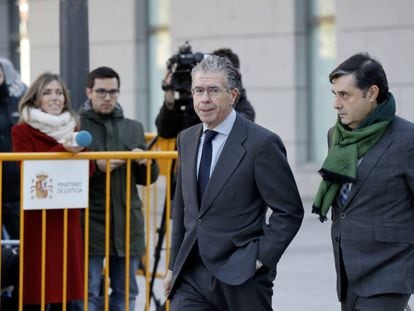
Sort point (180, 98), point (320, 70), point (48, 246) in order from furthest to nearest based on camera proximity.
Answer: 1. point (320, 70)
2. point (180, 98)
3. point (48, 246)

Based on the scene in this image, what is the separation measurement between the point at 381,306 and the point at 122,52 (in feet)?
37.7

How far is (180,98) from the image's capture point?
23.8 feet

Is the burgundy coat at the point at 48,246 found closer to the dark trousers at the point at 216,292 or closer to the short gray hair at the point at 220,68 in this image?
the dark trousers at the point at 216,292

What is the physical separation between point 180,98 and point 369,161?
9.04 feet

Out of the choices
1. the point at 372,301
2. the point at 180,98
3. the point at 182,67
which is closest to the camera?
the point at 372,301

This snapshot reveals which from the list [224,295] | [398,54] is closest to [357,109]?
[224,295]

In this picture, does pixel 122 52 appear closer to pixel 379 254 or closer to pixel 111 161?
pixel 111 161

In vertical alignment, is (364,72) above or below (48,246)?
above

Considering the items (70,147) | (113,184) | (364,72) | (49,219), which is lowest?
(49,219)

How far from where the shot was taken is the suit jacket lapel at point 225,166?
15.7ft

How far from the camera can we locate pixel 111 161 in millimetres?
6484

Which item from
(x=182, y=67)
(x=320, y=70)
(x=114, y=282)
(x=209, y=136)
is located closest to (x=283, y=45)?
(x=320, y=70)

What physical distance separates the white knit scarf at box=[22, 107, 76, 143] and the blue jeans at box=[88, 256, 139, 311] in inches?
32.5

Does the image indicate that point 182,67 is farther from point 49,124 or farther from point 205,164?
point 205,164
